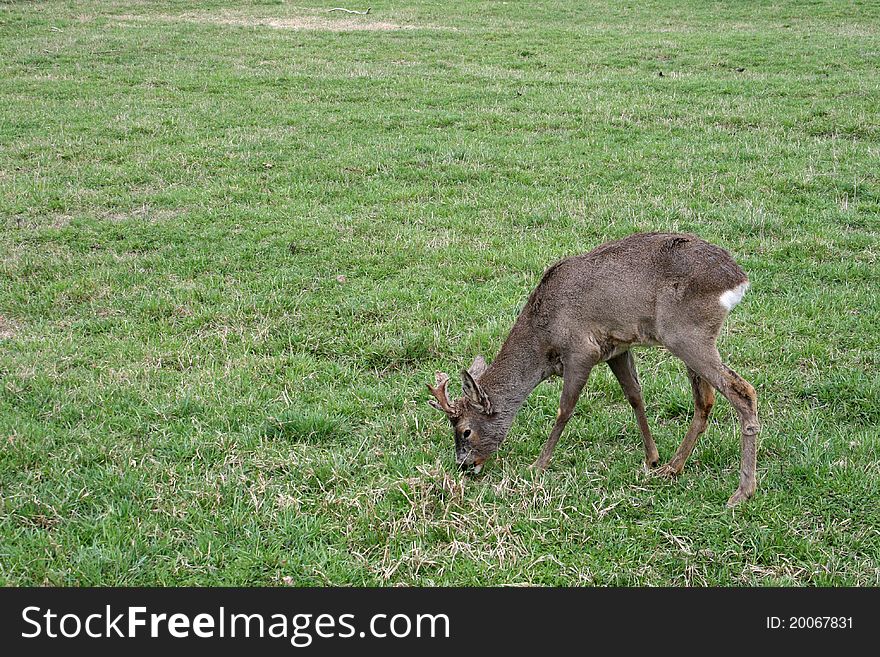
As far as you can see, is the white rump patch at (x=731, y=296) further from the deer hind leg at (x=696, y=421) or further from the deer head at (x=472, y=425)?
the deer head at (x=472, y=425)

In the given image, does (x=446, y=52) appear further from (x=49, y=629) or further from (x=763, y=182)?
(x=49, y=629)

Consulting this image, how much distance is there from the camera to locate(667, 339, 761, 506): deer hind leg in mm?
4926

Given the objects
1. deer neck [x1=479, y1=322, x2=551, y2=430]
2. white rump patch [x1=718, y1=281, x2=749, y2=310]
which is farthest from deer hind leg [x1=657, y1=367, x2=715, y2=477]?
deer neck [x1=479, y1=322, x2=551, y2=430]

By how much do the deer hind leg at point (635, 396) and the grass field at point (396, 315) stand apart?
0.13 meters

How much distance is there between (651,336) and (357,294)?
367 centimetres

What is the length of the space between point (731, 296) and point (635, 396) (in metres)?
0.99

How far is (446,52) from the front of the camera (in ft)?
67.4

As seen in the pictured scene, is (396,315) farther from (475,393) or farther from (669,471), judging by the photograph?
(669,471)

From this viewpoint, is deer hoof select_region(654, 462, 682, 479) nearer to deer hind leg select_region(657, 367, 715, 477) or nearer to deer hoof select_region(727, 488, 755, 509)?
deer hind leg select_region(657, 367, 715, 477)

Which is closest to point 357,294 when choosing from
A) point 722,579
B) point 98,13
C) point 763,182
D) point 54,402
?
point 54,402

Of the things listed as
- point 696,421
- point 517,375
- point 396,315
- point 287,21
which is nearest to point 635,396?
point 696,421

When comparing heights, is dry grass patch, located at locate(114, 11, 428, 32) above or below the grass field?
above

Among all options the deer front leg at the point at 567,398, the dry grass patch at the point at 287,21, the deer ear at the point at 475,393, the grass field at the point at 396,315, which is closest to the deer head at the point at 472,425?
the deer ear at the point at 475,393

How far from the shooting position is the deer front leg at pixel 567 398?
5375 mm
